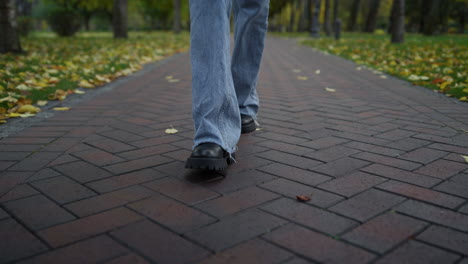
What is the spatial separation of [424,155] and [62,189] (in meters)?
2.08

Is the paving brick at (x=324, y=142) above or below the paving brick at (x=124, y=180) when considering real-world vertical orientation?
below

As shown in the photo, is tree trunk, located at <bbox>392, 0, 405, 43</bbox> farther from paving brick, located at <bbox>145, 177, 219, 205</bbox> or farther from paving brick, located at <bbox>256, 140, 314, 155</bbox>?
paving brick, located at <bbox>145, 177, 219, 205</bbox>

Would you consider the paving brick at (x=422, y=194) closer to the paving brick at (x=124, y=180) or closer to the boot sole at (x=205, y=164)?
the boot sole at (x=205, y=164)

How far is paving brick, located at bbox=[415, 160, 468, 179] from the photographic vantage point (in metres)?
2.26

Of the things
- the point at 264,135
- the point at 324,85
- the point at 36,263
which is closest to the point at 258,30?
the point at 264,135

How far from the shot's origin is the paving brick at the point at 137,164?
2344 millimetres

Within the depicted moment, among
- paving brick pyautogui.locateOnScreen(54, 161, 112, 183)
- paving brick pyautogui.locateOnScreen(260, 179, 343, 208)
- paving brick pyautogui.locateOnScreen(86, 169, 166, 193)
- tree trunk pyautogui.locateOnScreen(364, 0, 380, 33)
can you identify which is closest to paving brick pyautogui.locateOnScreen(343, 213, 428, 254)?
paving brick pyautogui.locateOnScreen(260, 179, 343, 208)

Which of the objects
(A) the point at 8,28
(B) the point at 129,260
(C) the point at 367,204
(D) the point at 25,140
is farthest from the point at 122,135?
(A) the point at 8,28

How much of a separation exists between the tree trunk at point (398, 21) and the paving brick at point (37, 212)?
43.2ft

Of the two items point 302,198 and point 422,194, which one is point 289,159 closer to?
point 302,198

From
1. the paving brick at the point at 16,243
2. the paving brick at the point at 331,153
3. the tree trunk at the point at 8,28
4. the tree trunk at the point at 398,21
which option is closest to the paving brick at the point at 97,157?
the paving brick at the point at 16,243

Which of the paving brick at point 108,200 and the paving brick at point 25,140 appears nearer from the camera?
the paving brick at point 108,200

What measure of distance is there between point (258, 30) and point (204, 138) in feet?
3.38

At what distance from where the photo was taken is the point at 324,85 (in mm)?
5633
